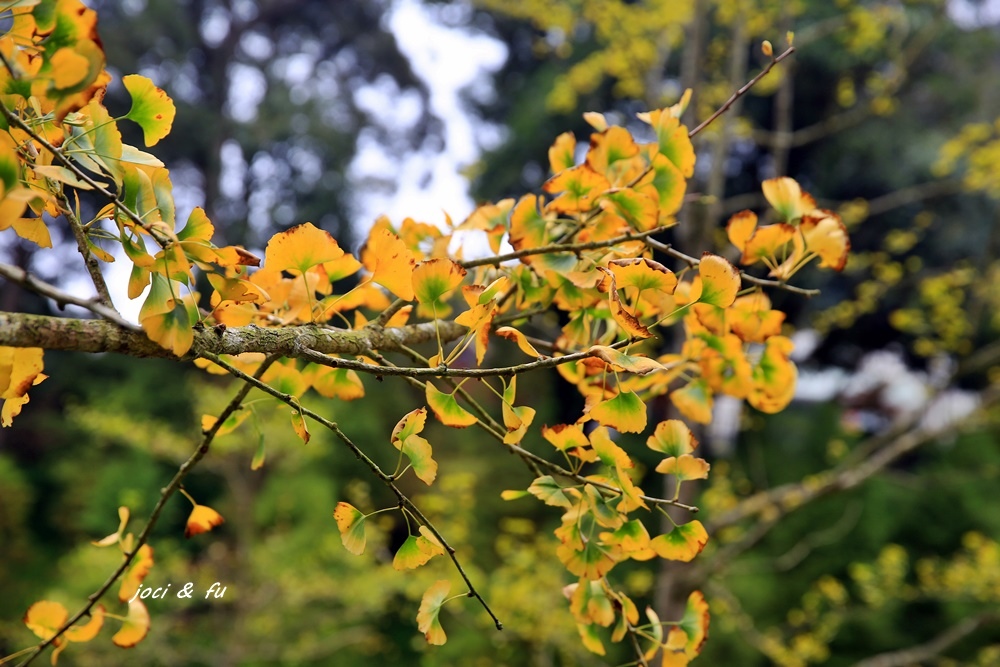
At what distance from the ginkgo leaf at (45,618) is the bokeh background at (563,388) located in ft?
1.45

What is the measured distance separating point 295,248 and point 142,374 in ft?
16.0

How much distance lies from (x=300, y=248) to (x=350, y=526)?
13 centimetres

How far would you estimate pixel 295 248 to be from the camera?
1.06ft

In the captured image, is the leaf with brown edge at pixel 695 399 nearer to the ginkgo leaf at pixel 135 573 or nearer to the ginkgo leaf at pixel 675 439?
the ginkgo leaf at pixel 675 439

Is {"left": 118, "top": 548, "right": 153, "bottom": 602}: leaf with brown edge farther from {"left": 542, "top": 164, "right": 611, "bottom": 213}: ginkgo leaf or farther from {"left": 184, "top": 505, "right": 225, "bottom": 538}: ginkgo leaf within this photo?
{"left": 542, "top": 164, "right": 611, "bottom": 213}: ginkgo leaf

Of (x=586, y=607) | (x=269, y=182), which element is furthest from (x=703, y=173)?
(x=586, y=607)

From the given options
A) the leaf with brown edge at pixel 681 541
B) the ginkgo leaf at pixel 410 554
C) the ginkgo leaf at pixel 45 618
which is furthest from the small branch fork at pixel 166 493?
the leaf with brown edge at pixel 681 541

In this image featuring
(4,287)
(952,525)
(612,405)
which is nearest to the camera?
(612,405)

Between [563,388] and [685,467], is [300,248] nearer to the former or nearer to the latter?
[685,467]

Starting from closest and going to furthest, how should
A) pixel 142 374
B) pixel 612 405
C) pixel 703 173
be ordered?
pixel 612 405 → pixel 703 173 → pixel 142 374

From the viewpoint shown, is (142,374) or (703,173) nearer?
(703,173)

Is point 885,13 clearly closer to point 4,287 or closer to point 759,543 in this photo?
point 759,543

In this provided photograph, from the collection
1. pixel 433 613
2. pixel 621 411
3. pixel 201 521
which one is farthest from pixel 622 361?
pixel 201 521

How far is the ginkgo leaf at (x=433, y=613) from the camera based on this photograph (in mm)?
337
